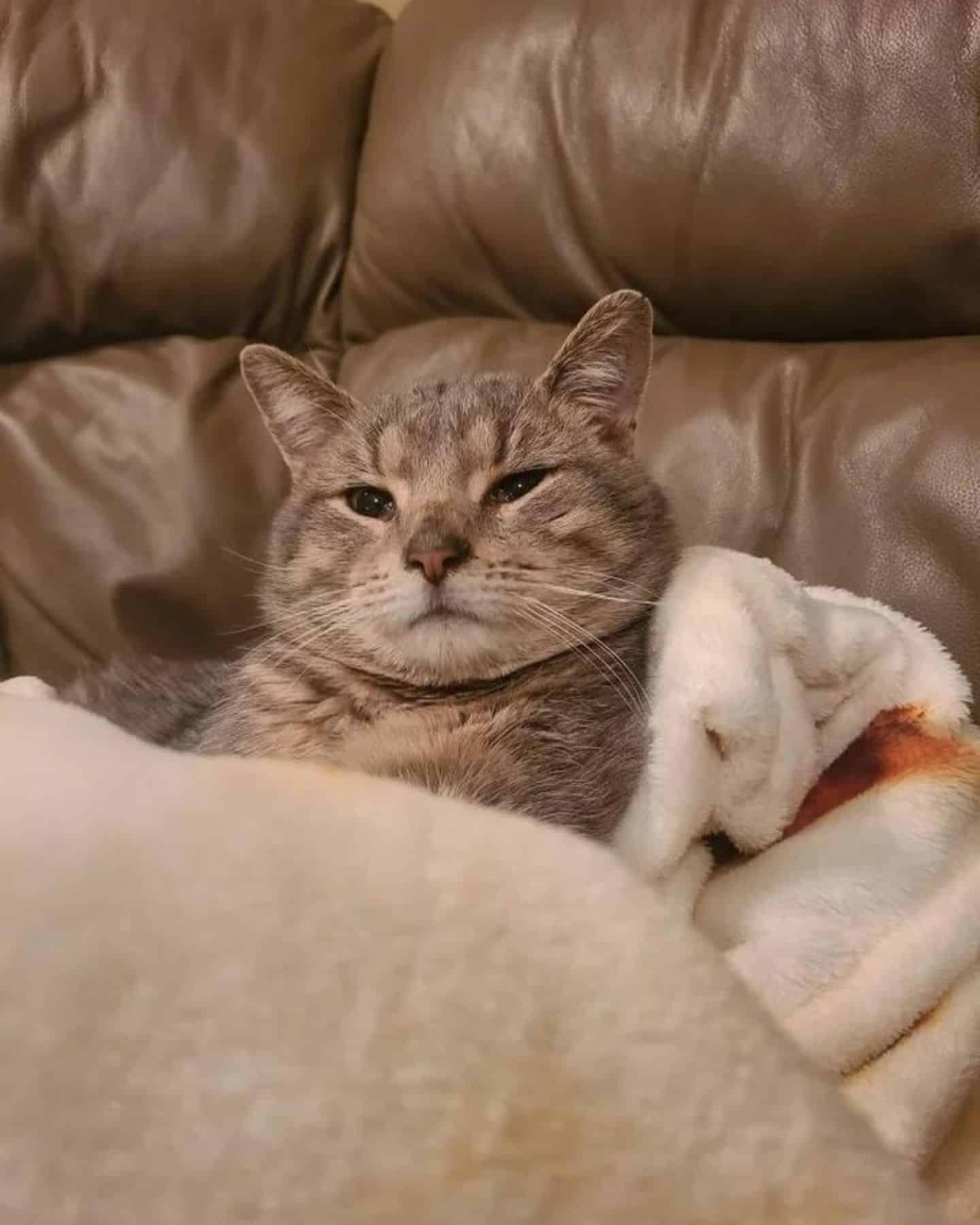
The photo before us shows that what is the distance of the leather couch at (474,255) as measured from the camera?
119cm

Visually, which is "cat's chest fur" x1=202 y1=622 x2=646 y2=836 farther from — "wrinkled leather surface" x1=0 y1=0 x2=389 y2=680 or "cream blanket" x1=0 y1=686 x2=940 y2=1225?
"wrinkled leather surface" x1=0 y1=0 x2=389 y2=680

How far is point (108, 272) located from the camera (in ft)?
5.22

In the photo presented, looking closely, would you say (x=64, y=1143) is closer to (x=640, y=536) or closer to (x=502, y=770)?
(x=502, y=770)

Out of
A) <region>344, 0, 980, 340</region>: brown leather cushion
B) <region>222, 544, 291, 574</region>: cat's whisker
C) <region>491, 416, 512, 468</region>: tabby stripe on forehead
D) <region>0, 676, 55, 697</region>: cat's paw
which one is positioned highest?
<region>344, 0, 980, 340</region>: brown leather cushion

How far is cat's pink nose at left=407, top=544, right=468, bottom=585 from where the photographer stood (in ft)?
3.03

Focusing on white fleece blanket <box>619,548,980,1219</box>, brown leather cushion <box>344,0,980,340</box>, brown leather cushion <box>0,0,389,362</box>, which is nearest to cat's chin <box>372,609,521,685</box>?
white fleece blanket <box>619,548,980,1219</box>

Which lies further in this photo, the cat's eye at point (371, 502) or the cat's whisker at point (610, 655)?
the cat's eye at point (371, 502)

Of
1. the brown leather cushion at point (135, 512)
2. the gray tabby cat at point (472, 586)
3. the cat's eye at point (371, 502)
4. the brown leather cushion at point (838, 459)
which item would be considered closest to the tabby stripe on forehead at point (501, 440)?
the gray tabby cat at point (472, 586)

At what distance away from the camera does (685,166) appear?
130cm

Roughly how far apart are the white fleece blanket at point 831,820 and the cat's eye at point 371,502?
303mm

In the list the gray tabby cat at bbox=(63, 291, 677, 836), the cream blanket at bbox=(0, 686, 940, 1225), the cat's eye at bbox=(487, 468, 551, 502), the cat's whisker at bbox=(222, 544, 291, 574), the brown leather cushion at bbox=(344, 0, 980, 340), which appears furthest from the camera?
the cat's whisker at bbox=(222, 544, 291, 574)

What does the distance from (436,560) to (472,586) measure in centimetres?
4

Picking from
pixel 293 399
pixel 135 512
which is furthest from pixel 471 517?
pixel 135 512

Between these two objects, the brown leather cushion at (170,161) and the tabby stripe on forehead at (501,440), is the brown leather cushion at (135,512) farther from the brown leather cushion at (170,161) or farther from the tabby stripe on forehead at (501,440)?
the tabby stripe on forehead at (501,440)
